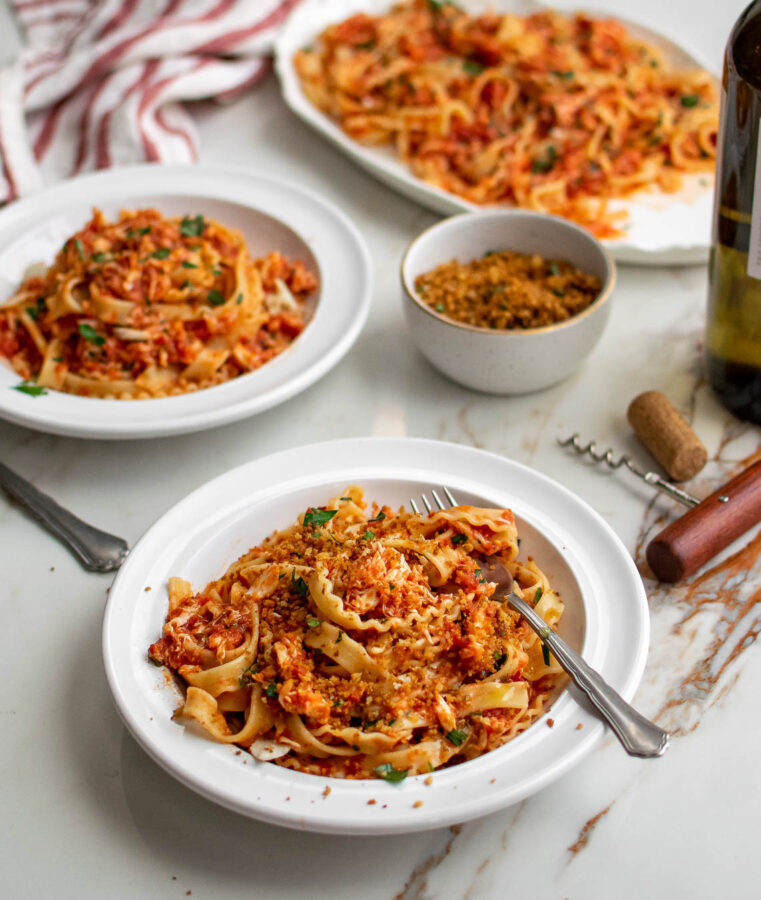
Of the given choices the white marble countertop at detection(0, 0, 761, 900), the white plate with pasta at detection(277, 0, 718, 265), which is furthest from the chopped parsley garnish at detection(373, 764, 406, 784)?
the white plate with pasta at detection(277, 0, 718, 265)

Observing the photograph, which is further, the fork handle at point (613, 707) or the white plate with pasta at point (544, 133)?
the white plate with pasta at point (544, 133)

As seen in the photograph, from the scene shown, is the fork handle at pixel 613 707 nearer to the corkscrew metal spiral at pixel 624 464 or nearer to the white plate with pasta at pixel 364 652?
the white plate with pasta at pixel 364 652

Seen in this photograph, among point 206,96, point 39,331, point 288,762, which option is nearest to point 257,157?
point 206,96

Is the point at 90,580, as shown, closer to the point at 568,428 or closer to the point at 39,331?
the point at 39,331

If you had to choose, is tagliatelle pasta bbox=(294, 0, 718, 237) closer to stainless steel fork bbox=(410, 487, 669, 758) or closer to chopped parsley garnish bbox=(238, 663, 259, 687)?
stainless steel fork bbox=(410, 487, 669, 758)

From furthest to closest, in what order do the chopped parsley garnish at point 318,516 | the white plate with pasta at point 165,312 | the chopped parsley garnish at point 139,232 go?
the chopped parsley garnish at point 139,232 < the white plate with pasta at point 165,312 < the chopped parsley garnish at point 318,516

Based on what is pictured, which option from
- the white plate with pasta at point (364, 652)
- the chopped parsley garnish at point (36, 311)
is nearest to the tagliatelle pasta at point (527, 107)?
the chopped parsley garnish at point (36, 311)
